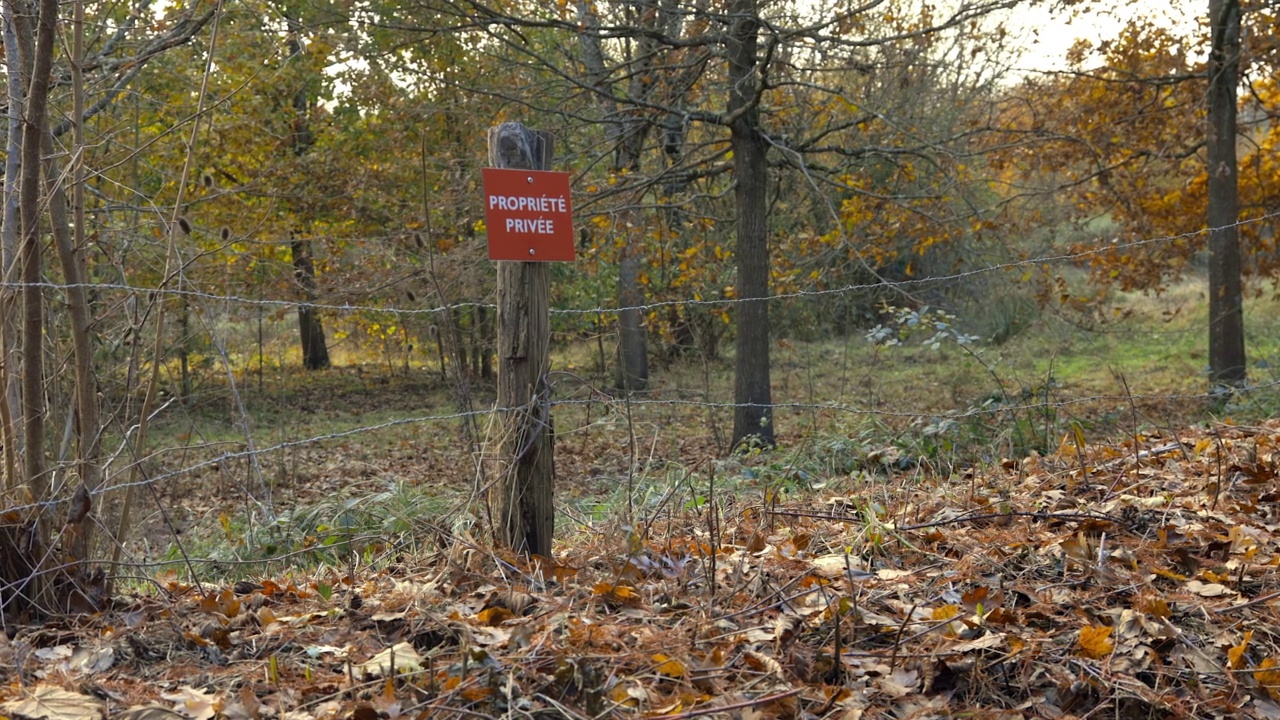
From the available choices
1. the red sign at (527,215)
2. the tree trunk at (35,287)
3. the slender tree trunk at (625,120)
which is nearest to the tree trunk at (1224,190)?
the slender tree trunk at (625,120)

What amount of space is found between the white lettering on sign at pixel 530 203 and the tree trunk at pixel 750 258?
6.97m

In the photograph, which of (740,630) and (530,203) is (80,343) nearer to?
(530,203)

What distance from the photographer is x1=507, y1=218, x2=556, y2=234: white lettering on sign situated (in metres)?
4.16

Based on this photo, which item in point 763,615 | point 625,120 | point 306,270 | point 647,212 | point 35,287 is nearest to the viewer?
point 763,615

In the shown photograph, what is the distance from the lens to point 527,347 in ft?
14.1

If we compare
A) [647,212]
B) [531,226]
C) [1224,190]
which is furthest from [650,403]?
[1224,190]

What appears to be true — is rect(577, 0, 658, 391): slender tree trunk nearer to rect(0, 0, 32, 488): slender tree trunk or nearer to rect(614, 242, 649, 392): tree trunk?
rect(614, 242, 649, 392): tree trunk

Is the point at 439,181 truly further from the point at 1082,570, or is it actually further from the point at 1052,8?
the point at 1082,570

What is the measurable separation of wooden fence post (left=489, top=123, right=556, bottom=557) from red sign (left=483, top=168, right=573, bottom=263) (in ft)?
0.36

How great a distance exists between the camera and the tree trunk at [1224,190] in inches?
494

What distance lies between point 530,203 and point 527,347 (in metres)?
0.57

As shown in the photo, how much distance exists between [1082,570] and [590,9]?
29.6ft

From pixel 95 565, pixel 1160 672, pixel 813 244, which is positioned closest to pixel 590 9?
pixel 813 244

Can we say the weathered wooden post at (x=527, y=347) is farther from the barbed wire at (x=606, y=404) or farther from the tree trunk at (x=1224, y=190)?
the tree trunk at (x=1224, y=190)
